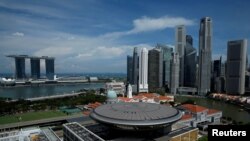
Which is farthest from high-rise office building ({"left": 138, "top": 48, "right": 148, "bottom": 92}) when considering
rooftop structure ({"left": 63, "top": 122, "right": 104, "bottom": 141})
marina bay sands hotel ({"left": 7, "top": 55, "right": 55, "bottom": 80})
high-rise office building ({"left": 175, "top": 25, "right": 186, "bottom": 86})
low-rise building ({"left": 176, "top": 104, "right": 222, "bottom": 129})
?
marina bay sands hotel ({"left": 7, "top": 55, "right": 55, "bottom": 80})

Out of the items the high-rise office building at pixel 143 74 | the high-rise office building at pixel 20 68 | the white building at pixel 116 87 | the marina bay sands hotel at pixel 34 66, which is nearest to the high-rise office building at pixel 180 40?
the high-rise office building at pixel 143 74

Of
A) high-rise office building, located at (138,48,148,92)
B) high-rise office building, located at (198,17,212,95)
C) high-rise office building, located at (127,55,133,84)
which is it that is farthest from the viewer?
high-rise office building, located at (127,55,133,84)

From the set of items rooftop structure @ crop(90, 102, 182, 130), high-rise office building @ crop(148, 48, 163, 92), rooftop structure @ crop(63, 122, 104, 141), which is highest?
high-rise office building @ crop(148, 48, 163, 92)

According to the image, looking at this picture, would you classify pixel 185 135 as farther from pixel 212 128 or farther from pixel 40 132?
pixel 212 128

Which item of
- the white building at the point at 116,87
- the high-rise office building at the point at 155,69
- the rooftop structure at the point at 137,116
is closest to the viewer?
the rooftop structure at the point at 137,116

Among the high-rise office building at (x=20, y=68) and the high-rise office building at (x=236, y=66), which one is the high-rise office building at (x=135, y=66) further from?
the high-rise office building at (x=20, y=68)

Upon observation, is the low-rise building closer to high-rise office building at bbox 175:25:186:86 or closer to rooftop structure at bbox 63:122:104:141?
rooftop structure at bbox 63:122:104:141

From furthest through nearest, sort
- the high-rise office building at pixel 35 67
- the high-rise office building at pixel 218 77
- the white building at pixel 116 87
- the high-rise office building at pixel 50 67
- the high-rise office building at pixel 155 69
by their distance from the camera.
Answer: the high-rise office building at pixel 50 67, the high-rise office building at pixel 35 67, the high-rise office building at pixel 155 69, the high-rise office building at pixel 218 77, the white building at pixel 116 87
